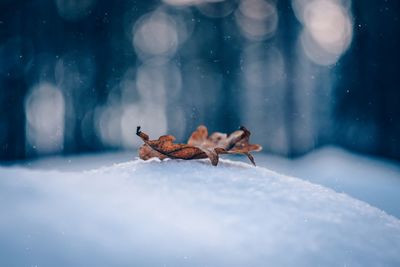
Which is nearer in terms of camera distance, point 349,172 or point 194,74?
point 349,172

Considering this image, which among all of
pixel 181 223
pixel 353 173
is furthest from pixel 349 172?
pixel 181 223

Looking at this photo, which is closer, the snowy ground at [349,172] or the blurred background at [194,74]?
the snowy ground at [349,172]

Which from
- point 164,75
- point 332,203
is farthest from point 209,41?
point 332,203

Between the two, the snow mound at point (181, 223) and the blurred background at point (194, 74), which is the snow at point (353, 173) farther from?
the snow mound at point (181, 223)

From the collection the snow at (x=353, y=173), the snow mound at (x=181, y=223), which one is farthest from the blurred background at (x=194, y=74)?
the snow mound at (x=181, y=223)

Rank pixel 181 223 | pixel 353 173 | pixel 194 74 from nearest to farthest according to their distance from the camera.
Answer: pixel 181 223
pixel 353 173
pixel 194 74

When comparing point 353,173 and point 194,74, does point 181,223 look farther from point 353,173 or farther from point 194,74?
point 194,74
